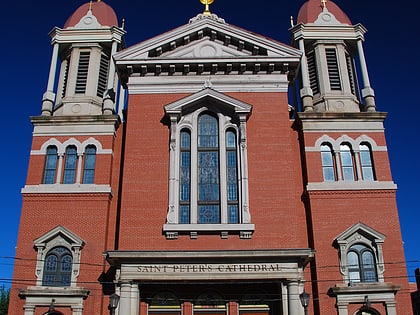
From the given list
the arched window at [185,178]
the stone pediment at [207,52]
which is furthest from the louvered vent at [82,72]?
the arched window at [185,178]

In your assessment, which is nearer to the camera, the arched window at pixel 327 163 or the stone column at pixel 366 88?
the arched window at pixel 327 163

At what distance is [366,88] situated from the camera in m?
26.1

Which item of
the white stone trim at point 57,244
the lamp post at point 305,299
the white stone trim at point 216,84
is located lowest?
the lamp post at point 305,299

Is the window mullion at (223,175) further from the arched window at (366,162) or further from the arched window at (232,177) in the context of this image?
the arched window at (366,162)

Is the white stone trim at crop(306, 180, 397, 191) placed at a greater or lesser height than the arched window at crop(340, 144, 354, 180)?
lesser

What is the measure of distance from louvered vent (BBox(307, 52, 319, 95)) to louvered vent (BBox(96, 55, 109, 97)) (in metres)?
11.1

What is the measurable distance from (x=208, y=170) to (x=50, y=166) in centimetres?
763

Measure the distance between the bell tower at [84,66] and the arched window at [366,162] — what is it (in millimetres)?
12420

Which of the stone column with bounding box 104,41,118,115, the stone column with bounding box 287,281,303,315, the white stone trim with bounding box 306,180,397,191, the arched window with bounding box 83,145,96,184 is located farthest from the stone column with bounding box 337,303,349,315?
the stone column with bounding box 104,41,118,115

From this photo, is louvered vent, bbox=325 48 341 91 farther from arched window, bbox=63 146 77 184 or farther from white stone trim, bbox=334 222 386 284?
arched window, bbox=63 146 77 184

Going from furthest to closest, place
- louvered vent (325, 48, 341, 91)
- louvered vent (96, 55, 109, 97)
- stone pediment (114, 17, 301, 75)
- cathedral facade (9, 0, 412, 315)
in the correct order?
louvered vent (96, 55, 109, 97), louvered vent (325, 48, 341, 91), stone pediment (114, 17, 301, 75), cathedral facade (9, 0, 412, 315)

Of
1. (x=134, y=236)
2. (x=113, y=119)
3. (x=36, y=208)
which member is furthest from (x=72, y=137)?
(x=134, y=236)

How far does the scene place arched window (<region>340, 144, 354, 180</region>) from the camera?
23.5m

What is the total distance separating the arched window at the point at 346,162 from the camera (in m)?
23.5
